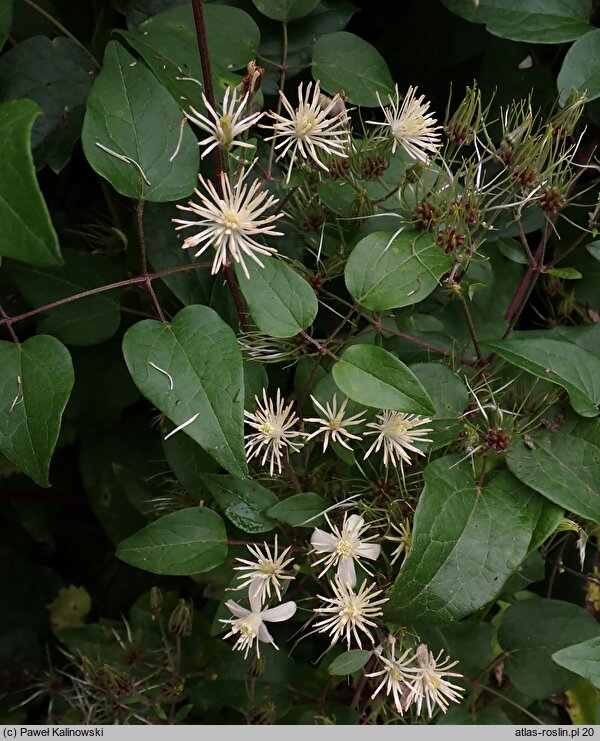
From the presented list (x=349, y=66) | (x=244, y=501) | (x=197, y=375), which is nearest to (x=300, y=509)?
(x=244, y=501)

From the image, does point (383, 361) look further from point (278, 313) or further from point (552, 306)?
point (552, 306)

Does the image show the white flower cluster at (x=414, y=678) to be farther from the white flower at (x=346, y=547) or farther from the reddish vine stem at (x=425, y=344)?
the reddish vine stem at (x=425, y=344)

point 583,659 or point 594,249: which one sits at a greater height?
point 594,249

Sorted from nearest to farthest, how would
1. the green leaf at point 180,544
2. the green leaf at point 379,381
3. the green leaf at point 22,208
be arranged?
1. the green leaf at point 22,208
2. the green leaf at point 379,381
3. the green leaf at point 180,544

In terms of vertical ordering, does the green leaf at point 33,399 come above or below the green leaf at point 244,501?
above

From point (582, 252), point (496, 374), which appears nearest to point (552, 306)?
point (582, 252)

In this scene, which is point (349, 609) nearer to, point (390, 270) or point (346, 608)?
point (346, 608)

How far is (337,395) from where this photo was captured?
57 cm

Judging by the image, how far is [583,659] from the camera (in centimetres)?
58

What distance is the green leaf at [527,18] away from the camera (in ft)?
2.30

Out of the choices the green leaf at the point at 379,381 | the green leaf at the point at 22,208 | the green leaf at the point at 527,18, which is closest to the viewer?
the green leaf at the point at 22,208

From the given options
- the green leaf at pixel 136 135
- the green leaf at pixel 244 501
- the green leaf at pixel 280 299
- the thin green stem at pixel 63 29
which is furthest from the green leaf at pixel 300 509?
the thin green stem at pixel 63 29

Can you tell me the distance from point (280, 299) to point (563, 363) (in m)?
0.25

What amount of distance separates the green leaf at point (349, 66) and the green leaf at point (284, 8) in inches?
1.3
